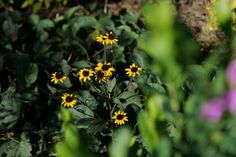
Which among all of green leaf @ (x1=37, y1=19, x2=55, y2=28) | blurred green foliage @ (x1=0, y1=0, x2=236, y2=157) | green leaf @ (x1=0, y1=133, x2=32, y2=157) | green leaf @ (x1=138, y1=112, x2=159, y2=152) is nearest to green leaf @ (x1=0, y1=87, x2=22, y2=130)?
blurred green foliage @ (x1=0, y1=0, x2=236, y2=157)

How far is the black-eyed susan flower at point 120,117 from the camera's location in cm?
244

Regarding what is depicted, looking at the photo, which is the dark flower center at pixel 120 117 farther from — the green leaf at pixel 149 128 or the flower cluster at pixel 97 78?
the green leaf at pixel 149 128

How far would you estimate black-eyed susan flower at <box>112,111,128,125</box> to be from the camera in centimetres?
244

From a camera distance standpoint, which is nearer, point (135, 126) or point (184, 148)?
point (184, 148)

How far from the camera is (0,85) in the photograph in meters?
3.14

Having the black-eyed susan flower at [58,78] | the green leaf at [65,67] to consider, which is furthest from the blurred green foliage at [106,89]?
the black-eyed susan flower at [58,78]

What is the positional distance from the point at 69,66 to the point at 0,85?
44 centimetres

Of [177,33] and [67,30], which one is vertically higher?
[67,30]

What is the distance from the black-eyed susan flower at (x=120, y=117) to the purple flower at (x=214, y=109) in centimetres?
162

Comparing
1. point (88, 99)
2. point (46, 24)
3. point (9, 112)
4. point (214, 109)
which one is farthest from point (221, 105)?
point (46, 24)

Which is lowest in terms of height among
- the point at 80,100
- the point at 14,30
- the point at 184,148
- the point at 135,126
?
the point at 184,148

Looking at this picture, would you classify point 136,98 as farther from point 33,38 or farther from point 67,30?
point 33,38

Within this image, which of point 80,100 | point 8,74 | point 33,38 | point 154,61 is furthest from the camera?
point 33,38

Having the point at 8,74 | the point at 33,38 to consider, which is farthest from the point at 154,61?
the point at 33,38
